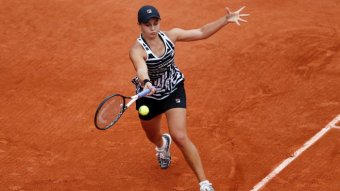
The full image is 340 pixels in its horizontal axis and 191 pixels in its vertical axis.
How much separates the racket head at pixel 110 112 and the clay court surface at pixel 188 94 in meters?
1.36

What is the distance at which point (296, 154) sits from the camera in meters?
9.44

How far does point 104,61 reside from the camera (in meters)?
12.7

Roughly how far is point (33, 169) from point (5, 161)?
0.53m

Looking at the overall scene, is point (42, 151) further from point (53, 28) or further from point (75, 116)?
point (53, 28)

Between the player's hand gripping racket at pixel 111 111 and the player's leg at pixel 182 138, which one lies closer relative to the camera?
→ the player's hand gripping racket at pixel 111 111

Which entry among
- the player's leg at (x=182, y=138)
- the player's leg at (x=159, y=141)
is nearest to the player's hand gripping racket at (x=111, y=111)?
the player's leg at (x=182, y=138)

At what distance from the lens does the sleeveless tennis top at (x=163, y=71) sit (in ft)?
27.1

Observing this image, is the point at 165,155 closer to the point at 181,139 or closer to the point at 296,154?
the point at 181,139

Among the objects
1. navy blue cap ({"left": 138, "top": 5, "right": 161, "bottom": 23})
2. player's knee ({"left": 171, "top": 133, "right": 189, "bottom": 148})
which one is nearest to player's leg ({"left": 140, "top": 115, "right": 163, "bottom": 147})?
player's knee ({"left": 171, "top": 133, "right": 189, "bottom": 148})

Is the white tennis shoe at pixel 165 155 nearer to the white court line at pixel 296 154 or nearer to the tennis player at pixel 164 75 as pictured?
the tennis player at pixel 164 75

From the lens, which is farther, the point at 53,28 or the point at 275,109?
the point at 53,28

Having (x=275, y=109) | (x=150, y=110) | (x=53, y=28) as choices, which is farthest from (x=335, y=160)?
(x=53, y=28)

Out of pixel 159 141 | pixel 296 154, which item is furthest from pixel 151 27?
pixel 296 154

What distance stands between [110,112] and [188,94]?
11.3ft
